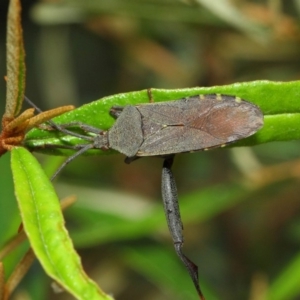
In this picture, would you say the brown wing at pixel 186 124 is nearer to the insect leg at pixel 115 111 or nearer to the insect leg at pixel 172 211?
the insect leg at pixel 172 211

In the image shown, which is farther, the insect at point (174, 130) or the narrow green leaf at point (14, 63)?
the insect at point (174, 130)

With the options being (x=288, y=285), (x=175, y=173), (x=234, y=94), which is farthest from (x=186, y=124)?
(x=175, y=173)

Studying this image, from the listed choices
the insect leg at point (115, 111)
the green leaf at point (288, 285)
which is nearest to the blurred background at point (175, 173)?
the green leaf at point (288, 285)

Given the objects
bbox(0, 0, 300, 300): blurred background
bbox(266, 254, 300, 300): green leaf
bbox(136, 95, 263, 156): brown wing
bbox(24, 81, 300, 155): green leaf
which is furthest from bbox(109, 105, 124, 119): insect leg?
bbox(266, 254, 300, 300): green leaf

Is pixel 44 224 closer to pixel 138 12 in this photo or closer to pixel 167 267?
pixel 167 267

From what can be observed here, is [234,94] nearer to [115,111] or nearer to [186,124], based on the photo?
[115,111]

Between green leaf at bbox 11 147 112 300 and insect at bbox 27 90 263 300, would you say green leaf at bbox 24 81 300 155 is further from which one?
insect at bbox 27 90 263 300
